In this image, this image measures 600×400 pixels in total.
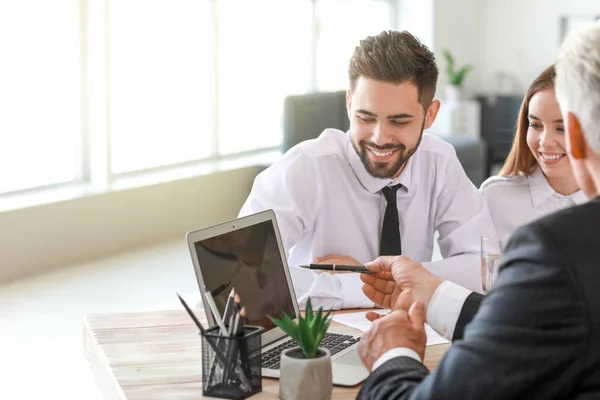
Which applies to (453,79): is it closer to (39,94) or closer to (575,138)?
(39,94)

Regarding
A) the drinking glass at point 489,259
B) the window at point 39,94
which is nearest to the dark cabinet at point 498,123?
the window at point 39,94

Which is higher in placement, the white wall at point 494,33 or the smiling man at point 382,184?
the white wall at point 494,33

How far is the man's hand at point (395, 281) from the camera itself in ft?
5.98

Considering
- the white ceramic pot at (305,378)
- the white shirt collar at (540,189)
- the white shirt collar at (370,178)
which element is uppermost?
the white shirt collar at (370,178)

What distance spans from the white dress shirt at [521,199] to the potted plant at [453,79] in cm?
625

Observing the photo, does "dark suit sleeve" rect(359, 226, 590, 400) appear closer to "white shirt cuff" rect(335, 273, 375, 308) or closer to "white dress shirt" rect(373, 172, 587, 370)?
"white shirt cuff" rect(335, 273, 375, 308)

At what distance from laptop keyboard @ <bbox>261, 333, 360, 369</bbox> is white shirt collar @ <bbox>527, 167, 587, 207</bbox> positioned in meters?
1.07

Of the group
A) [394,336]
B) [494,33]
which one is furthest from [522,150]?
[494,33]

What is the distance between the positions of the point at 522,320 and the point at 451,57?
8081mm

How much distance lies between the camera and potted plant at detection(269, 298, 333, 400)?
4.71 feet

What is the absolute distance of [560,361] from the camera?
3.43ft

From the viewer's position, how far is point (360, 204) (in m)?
2.50

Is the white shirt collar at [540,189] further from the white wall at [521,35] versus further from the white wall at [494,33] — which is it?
the white wall at [521,35]

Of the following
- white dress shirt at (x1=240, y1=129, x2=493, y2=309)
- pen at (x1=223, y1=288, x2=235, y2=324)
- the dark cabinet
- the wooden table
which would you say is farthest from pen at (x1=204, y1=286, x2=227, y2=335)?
the dark cabinet
